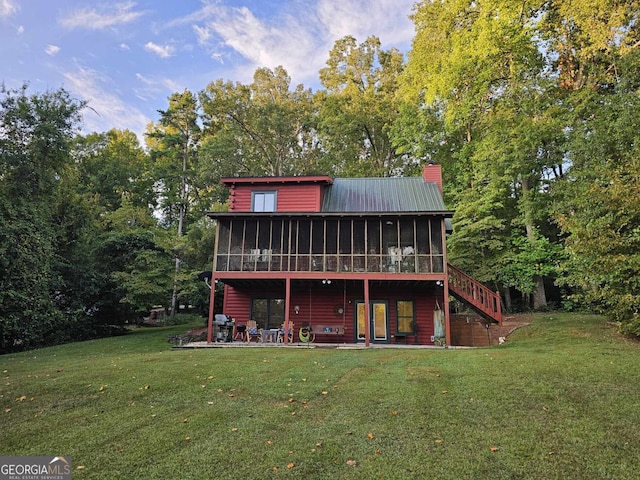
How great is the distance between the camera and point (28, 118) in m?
16.0

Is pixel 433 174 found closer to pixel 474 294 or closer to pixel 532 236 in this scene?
pixel 474 294

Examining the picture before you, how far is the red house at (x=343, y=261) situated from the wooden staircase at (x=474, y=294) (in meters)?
0.04

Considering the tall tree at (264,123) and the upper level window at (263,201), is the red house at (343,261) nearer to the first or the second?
the upper level window at (263,201)

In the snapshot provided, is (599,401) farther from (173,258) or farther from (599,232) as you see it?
(173,258)

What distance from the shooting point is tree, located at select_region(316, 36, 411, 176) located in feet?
91.1

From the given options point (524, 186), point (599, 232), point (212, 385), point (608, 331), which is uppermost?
point (524, 186)

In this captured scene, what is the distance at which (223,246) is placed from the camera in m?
15.2

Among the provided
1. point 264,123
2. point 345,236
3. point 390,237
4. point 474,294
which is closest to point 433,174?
point 390,237

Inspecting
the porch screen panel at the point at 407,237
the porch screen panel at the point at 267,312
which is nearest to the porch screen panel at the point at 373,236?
the porch screen panel at the point at 407,237

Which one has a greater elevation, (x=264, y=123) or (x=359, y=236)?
(x=264, y=123)

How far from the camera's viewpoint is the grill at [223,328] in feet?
48.8

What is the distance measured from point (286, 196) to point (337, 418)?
12.7 m

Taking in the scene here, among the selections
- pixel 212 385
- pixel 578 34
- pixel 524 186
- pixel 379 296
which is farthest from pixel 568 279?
pixel 578 34

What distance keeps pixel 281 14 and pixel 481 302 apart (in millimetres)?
14960
